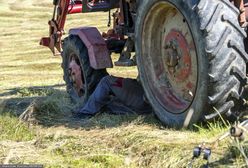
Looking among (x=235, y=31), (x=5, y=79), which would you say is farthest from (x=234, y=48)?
(x=5, y=79)

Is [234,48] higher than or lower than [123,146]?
higher

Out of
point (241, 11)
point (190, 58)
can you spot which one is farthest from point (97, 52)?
point (241, 11)

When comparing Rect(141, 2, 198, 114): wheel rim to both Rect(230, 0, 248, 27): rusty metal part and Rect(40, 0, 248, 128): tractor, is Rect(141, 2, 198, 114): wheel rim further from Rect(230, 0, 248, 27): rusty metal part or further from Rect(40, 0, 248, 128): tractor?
Rect(230, 0, 248, 27): rusty metal part

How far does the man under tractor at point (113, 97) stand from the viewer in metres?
6.65

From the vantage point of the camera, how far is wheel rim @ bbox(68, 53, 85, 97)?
7715 millimetres

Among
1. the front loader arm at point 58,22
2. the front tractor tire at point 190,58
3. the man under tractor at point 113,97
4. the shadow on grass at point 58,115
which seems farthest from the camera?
the front loader arm at point 58,22

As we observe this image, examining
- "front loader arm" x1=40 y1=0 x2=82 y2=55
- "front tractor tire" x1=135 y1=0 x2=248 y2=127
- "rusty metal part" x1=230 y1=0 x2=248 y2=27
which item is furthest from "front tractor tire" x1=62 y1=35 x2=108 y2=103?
"rusty metal part" x1=230 y1=0 x2=248 y2=27

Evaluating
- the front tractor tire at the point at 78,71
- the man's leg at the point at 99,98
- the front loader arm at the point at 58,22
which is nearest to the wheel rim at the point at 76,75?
the front tractor tire at the point at 78,71

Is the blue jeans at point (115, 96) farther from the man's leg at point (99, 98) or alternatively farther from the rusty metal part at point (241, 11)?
the rusty metal part at point (241, 11)

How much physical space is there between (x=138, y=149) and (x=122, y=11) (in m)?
2.76

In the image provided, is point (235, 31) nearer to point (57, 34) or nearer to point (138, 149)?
point (138, 149)

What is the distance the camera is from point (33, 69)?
49.1 ft

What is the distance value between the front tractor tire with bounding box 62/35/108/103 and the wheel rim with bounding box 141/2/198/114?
1389 millimetres

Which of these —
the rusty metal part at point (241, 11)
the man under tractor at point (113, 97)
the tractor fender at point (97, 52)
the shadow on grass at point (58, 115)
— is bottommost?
the shadow on grass at point (58, 115)
